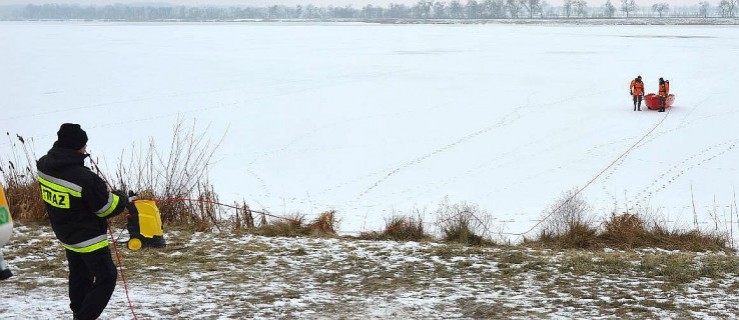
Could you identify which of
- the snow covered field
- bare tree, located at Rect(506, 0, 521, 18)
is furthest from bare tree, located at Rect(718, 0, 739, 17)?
the snow covered field

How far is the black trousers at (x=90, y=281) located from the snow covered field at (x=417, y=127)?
5.00m

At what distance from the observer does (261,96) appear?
25906 mm

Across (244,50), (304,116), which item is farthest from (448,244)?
(244,50)

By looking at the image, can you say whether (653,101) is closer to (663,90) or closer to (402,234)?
(663,90)

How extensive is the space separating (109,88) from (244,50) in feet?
77.5

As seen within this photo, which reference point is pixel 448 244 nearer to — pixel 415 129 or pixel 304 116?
pixel 415 129

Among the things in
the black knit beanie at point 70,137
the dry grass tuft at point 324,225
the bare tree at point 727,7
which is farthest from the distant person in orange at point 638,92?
the bare tree at point 727,7

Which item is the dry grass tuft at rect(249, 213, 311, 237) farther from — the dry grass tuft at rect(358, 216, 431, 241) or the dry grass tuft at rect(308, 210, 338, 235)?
the dry grass tuft at rect(358, 216, 431, 241)

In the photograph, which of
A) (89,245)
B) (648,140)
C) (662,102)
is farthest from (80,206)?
(662,102)

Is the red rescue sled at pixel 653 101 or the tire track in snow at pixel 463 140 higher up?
the red rescue sled at pixel 653 101

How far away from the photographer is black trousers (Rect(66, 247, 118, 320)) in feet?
15.0

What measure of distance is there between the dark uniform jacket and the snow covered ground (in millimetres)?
822

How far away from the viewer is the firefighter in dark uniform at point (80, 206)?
4.37 metres

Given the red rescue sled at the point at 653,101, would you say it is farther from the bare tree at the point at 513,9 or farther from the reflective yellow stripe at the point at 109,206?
the bare tree at the point at 513,9
